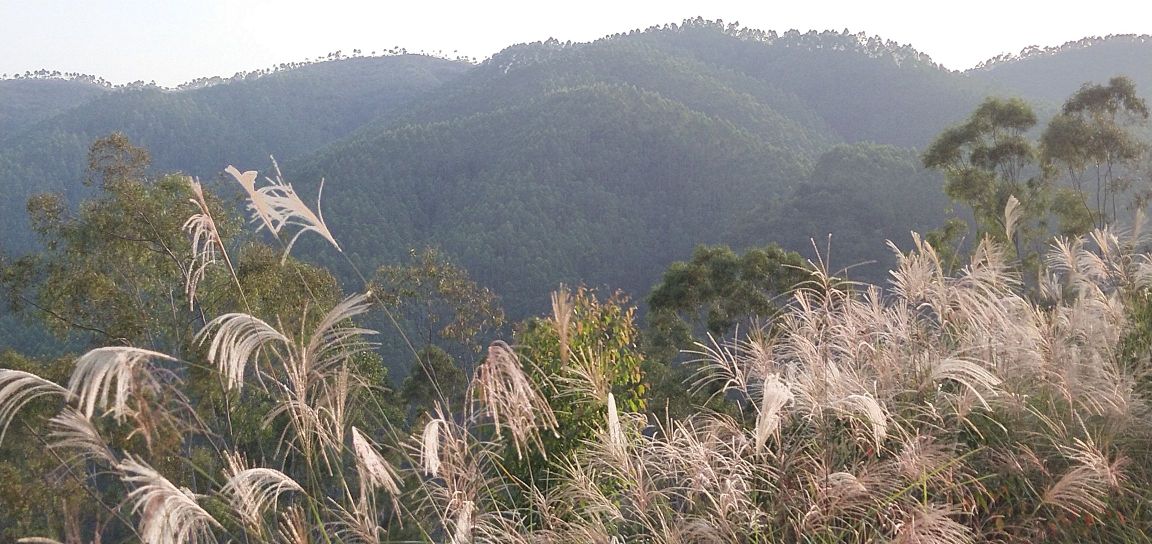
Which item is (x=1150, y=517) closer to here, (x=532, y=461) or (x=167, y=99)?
(x=532, y=461)

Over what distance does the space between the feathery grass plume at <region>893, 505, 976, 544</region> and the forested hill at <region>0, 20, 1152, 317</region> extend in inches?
1064

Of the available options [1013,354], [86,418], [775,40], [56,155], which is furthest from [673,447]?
[775,40]

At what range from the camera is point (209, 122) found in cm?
8838

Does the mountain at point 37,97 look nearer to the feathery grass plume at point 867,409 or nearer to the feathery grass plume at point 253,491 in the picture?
the feathery grass plume at point 253,491

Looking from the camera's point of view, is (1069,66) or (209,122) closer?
(1069,66)

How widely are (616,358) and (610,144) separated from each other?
5757cm

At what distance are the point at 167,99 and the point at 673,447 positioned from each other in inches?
3812

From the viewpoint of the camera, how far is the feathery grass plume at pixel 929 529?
2037 millimetres

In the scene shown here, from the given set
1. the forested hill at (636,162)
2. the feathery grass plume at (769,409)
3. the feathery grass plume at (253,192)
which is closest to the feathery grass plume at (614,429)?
the feathery grass plume at (769,409)

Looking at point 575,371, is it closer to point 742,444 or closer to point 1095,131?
point 742,444

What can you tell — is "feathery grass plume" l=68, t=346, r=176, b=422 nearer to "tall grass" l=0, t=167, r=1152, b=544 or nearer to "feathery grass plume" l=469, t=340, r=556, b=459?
"tall grass" l=0, t=167, r=1152, b=544

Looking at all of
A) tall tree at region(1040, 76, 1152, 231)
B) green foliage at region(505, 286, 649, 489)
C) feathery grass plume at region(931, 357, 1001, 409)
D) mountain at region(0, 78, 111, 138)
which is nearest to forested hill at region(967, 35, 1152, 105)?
tall tree at region(1040, 76, 1152, 231)

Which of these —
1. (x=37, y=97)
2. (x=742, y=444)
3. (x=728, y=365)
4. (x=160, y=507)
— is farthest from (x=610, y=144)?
(x=37, y=97)

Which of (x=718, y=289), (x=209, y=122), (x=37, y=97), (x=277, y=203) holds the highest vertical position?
(x=277, y=203)
